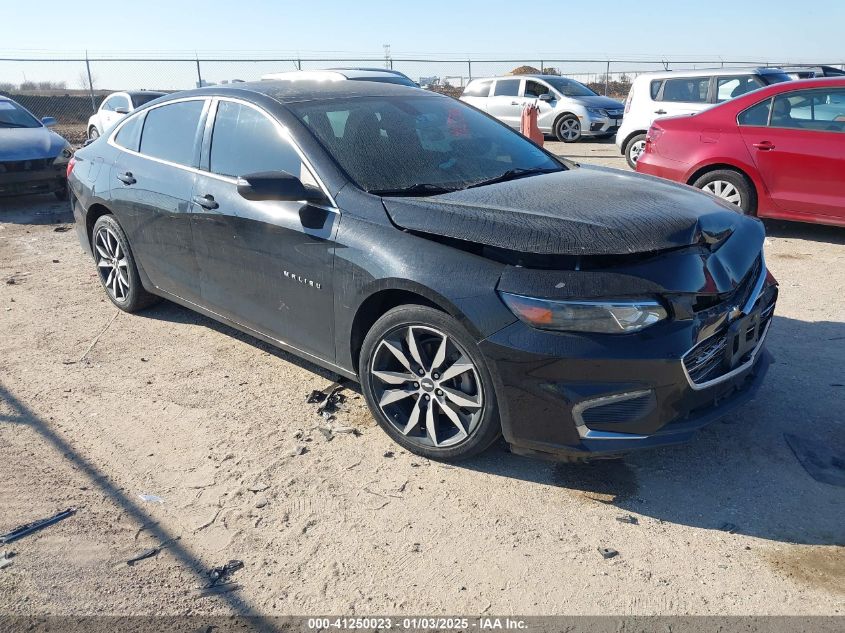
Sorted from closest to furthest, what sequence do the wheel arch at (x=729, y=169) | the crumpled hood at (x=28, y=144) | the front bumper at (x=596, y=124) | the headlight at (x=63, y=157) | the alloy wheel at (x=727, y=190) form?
the wheel arch at (x=729, y=169), the alloy wheel at (x=727, y=190), the crumpled hood at (x=28, y=144), the headlight at (x=63, y=157), the front bumper at (x=596, y=124)

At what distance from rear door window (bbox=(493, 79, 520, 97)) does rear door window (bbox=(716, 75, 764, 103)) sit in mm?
7297

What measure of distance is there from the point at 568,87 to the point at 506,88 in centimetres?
154

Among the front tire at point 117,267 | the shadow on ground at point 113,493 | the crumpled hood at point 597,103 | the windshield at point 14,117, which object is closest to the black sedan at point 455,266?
the front tire at point 117,267

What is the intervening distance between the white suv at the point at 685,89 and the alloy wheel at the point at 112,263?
27.6ft

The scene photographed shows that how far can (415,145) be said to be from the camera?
Answer: 409 centimetres

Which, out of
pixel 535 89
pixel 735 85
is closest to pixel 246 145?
pixel 735 85

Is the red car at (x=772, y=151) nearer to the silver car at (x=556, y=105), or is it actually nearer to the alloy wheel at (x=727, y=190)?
the alloy wheel at (x=727, y=190)

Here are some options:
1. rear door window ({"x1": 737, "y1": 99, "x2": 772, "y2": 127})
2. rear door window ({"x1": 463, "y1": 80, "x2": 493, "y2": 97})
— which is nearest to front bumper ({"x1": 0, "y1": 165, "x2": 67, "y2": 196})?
rear door window ({"x1": 737, "y1": 99, "x2": 772, "y2": 127})

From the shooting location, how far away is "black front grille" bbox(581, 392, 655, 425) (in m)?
2.98

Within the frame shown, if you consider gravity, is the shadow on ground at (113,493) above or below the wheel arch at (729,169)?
below

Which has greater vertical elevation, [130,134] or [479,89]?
[130,134]

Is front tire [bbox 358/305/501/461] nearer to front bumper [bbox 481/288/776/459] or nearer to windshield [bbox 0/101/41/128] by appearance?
front bumper [bbox 481/288/776/459]

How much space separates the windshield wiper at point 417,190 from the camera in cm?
365

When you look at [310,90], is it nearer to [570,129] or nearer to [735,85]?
[735,85]
